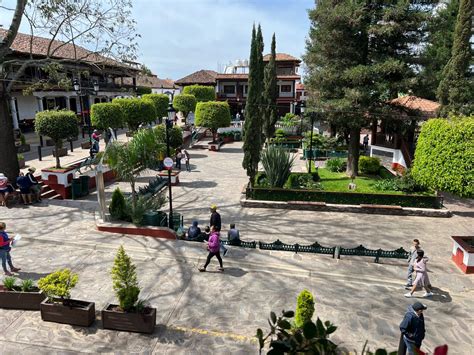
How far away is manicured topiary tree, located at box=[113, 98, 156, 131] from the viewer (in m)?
29.0

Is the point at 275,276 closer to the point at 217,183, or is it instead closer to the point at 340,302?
the point at 340,302

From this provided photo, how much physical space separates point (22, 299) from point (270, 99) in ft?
106

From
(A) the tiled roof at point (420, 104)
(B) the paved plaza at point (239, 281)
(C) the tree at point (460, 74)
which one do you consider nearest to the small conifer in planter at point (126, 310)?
(B) the paved plaza at point (239, 281)

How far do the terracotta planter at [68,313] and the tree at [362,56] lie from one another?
52.0 ft

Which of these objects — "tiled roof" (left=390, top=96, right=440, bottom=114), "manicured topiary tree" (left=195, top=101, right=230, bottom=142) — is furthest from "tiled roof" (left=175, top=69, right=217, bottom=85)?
"tiled roof" (left=390, top=96, right=440, bottom=114)

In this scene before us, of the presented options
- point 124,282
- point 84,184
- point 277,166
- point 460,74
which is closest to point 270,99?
point 460,74

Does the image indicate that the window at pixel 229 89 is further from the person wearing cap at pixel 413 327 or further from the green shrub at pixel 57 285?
the person wearing cap at pixel 413 327

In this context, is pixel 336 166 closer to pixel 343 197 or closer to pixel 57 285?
pixel 343 197

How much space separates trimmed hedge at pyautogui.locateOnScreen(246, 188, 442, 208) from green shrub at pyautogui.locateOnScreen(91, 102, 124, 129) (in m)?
13.8

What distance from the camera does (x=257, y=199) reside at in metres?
17.2

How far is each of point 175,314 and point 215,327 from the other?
99cm

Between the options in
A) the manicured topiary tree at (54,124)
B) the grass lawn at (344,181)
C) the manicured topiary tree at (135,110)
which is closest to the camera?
the manicured topiary tree at (54,124)

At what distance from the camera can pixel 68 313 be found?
7.23m

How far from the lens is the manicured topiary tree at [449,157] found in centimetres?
1282
